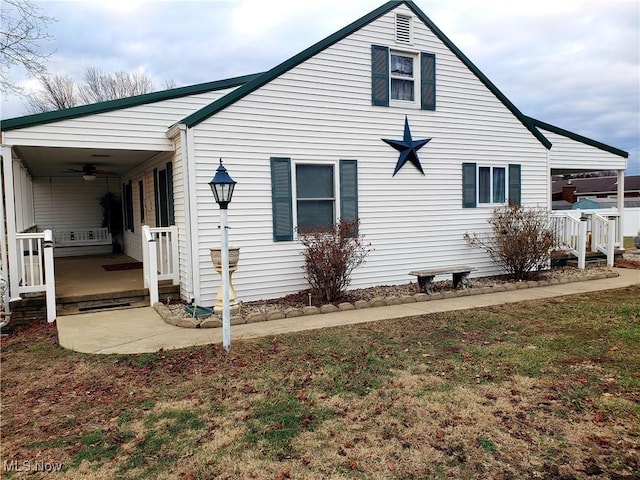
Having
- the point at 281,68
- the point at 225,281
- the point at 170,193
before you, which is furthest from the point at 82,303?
the point at 281,68

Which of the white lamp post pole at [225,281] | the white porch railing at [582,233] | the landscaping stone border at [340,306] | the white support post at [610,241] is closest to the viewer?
the white lamp post pole at [225,281]

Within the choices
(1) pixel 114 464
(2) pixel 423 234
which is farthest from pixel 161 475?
(2) pixel 423 234

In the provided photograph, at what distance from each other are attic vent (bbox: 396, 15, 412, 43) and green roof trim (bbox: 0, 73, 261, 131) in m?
2.98

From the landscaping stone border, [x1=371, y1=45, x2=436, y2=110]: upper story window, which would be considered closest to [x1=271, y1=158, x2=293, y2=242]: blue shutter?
the landscaping stone border

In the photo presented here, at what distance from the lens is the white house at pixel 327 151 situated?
292 inches

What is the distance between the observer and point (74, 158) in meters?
9.79

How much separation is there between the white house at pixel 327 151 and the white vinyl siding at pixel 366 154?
0.9 inches

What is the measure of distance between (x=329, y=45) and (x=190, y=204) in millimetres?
3801

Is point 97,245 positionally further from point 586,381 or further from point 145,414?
point 586,381

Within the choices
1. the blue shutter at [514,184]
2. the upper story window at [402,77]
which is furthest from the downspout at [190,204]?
the blue shutter at [514,184]

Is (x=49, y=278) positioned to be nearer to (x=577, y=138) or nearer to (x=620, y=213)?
(x=577, y=138)

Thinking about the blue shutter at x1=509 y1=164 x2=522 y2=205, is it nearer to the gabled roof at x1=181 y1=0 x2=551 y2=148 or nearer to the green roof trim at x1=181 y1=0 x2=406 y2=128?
the gabled roof at x1=181 y1=0 x2=551 y2=148

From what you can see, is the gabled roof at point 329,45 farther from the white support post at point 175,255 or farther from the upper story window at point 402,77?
the white support post at point 175,255

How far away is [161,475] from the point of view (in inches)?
113
